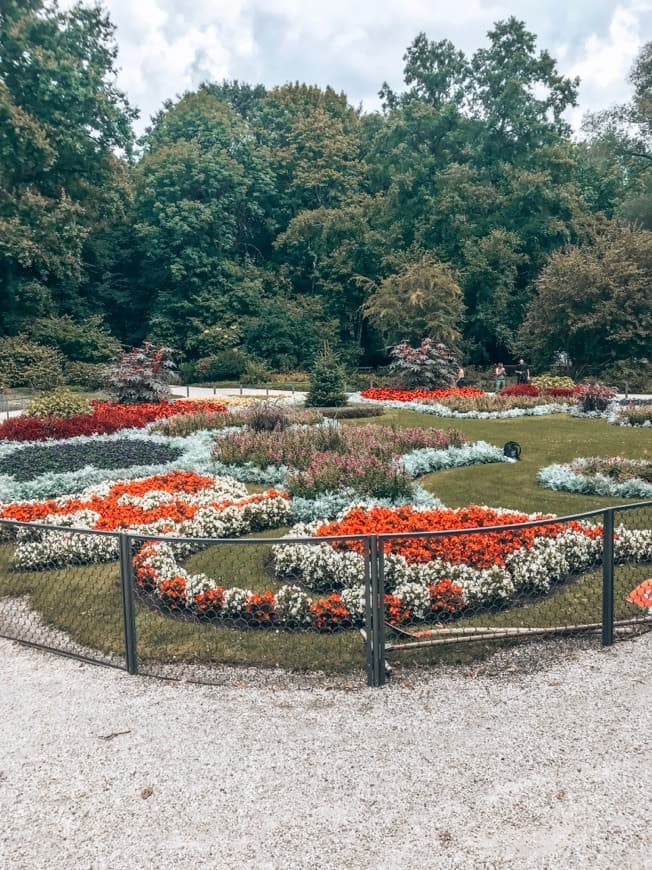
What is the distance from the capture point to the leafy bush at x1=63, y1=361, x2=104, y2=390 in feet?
108

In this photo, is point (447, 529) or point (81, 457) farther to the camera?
point (81, 457)

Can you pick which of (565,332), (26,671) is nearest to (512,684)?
(26,671)

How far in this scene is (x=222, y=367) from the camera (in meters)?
36.1

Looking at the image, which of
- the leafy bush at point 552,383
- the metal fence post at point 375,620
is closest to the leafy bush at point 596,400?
the leafy bush at point 552,383

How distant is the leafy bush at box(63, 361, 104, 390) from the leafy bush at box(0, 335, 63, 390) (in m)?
0.54

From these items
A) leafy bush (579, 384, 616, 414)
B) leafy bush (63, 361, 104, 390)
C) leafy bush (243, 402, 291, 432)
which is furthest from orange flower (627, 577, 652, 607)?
leafy bush (63, 361, 104, 390)

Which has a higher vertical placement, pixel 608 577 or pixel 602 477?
pixel 608 577

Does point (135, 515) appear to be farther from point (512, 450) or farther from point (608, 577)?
point (512, 450)

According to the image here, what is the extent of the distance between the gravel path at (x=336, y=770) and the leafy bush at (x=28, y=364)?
28.7m

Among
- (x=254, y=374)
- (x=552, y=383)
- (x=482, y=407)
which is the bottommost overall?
(x=482, y=407)

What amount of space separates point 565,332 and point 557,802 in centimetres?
2836

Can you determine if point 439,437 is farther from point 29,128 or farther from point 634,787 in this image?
point 29,128

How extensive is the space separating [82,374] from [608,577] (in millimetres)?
32384

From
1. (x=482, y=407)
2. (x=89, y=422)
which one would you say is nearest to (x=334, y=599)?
(x=89, y=422)
